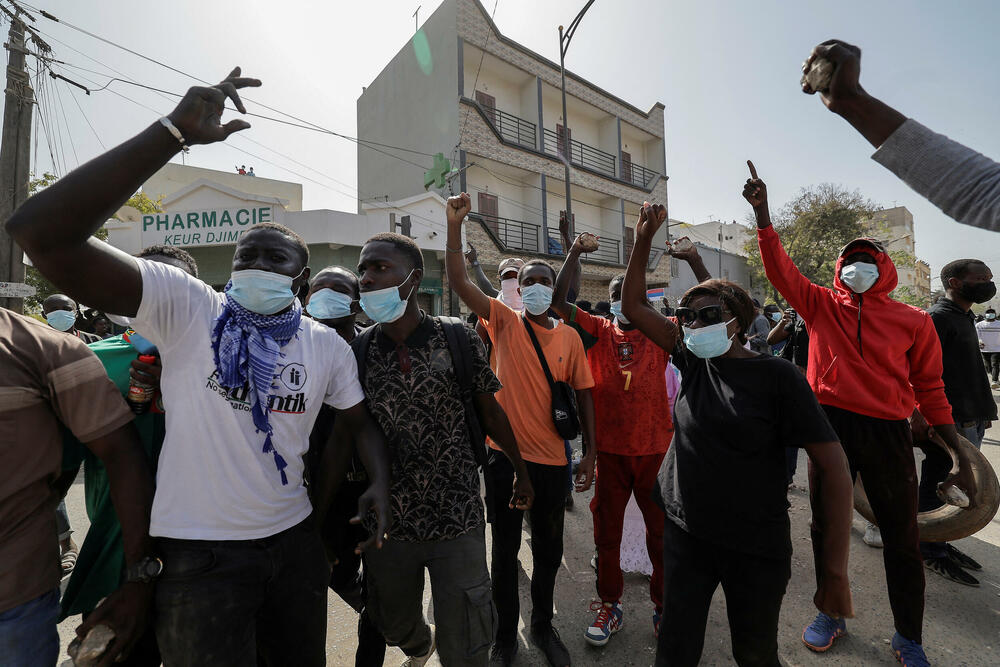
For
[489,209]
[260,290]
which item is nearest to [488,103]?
[489,209]

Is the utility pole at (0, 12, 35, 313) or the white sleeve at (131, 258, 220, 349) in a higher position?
the utility pole at (0, 12, 35, 313)

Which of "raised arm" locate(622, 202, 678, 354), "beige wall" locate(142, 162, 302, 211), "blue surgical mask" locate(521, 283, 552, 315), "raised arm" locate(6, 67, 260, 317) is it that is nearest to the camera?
"raised arm" locate(6, 67, 260, 317)

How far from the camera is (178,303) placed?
1.42 m

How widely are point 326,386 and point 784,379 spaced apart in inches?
70.7

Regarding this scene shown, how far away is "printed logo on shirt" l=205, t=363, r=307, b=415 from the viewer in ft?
4.82

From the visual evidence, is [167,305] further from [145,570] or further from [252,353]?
[145,570]

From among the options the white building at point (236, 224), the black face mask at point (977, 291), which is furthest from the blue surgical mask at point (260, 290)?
the white building at point (236, 224)

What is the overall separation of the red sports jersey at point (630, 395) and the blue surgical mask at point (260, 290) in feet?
6.41

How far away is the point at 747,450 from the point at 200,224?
52.5ft

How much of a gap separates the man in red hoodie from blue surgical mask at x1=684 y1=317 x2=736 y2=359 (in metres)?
0.94

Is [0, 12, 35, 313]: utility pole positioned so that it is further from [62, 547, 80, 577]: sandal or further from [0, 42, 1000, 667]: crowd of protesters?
[0, 42, 1000, 667]: crowd of protesters

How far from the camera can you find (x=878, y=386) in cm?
258

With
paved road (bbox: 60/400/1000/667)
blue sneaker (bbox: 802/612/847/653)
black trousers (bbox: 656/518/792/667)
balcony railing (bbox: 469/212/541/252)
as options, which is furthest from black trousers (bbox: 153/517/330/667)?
balcony railing (bbox: 469/212/541/252)

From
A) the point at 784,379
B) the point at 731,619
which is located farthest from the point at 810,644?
the point at 784,379
